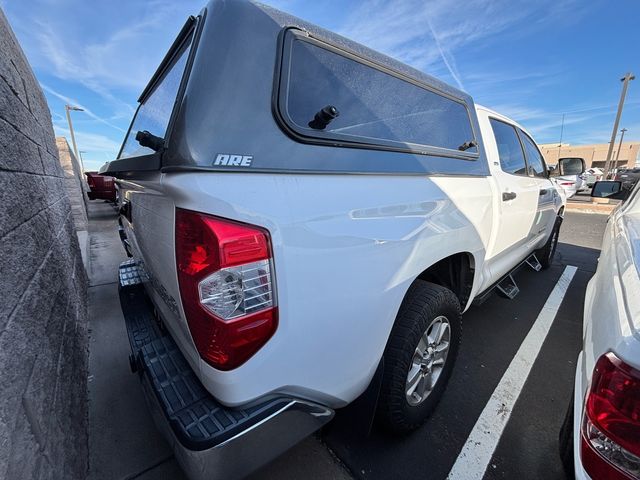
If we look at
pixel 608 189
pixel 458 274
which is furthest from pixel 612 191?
pixel 458 274

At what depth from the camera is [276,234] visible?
1064 millimetres

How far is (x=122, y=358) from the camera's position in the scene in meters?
2.70

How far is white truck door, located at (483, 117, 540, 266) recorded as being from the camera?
2504mm

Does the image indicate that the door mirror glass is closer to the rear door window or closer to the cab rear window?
the rear door window

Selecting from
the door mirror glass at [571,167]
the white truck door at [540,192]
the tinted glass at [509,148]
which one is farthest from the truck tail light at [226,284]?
the door mirror glass at [571,167]

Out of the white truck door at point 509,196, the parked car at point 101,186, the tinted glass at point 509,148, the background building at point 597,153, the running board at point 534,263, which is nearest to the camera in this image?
the white truck door at point 509,196

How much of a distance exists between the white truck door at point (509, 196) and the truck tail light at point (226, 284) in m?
2.05

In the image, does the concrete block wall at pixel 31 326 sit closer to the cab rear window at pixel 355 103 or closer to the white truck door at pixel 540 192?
the cab rear window at pixel 355 103

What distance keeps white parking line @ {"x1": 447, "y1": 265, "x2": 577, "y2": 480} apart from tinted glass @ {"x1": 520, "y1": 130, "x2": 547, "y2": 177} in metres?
1.69

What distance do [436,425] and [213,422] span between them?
1.59 metres

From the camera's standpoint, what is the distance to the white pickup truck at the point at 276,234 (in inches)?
41.7

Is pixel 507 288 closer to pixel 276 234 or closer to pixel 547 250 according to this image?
pixel 547 250

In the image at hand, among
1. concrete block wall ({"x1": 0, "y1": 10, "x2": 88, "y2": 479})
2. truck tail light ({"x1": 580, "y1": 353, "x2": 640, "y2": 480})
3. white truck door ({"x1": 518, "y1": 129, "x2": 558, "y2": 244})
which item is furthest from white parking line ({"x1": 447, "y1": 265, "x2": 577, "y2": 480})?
concrete block wall ({"x1": 0, "y1": 10, "x2": 88, "y2": 479})

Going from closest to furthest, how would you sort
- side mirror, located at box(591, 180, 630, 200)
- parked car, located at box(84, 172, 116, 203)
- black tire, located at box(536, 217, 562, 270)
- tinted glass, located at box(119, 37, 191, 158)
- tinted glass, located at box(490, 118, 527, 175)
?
tinted glass, located at box(119, 37, 191, 158)
tinted glass, located at box(490, 118, 527, 175)
side mirror, located at box(591, 180, 630, 200)
black tire, located at box(536, 217, 562, 270)
parked car, located at box(84, 172, 116, 203)
